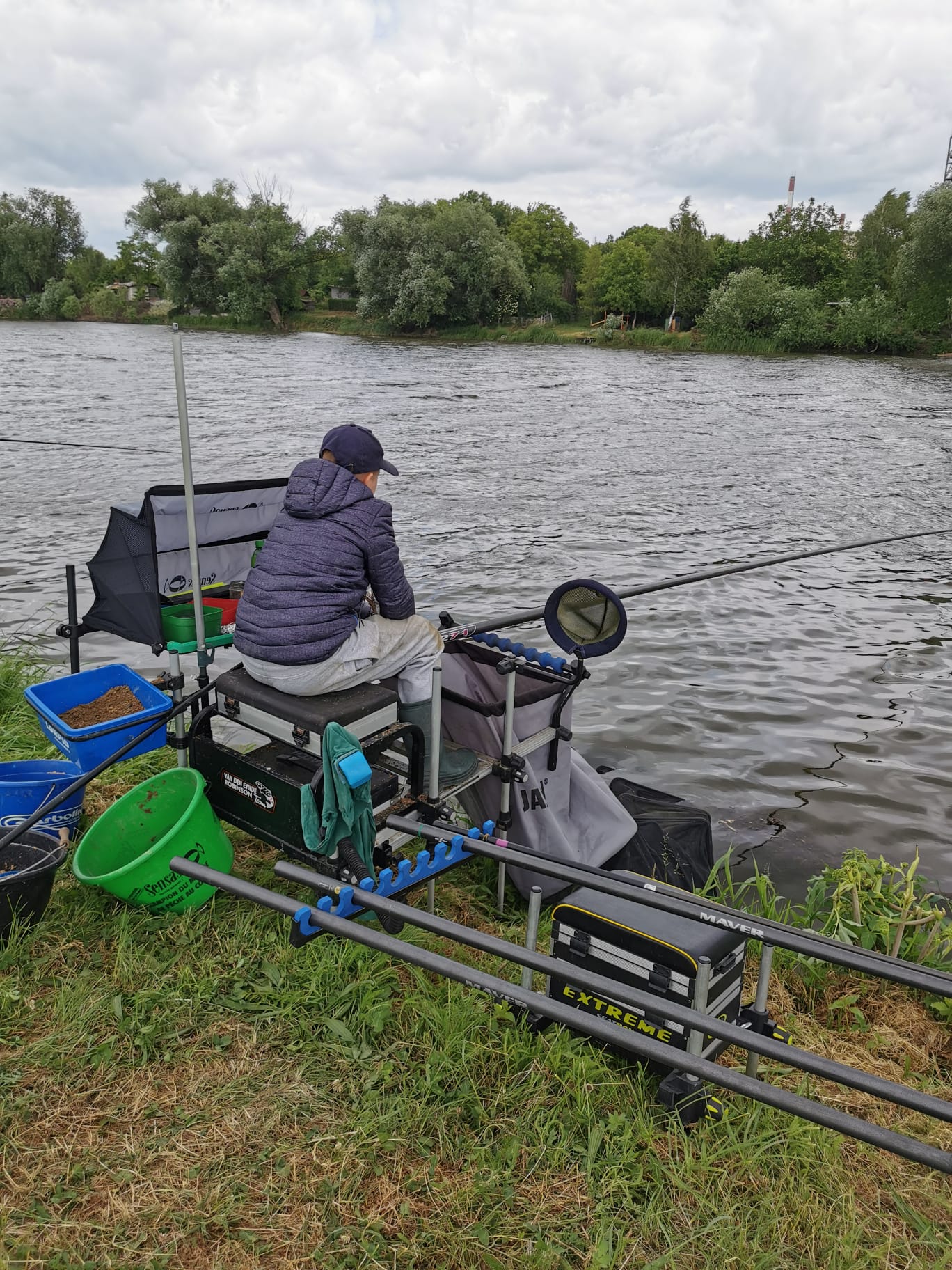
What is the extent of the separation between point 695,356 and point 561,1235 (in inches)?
1628

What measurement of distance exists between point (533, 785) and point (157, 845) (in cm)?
149

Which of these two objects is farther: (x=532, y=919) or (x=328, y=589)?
(x=328, y=589)

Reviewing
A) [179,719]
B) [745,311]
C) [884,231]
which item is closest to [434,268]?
[745,311]

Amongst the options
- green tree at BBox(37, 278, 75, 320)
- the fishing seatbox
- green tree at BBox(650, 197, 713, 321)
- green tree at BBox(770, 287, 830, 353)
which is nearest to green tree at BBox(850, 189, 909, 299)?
green tree at BBox(650, 197, 713, 321)

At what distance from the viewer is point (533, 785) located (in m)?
3.88

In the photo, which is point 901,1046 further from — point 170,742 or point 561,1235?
point 170,742

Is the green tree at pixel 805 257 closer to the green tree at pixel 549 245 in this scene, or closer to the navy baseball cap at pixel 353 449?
the green tree at pixel 549 245

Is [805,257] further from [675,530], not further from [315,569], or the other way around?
[315,569]

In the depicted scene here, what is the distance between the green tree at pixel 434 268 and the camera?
153ft

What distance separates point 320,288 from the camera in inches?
2441

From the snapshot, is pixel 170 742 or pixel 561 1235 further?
pixel 170 742

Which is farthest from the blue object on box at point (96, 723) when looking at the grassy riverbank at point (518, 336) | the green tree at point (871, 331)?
the green tree at point (871, 331)

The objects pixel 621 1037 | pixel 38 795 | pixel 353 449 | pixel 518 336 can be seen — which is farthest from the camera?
pixel 518 336

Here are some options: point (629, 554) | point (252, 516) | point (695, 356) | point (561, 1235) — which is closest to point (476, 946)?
point (561, 1235)
